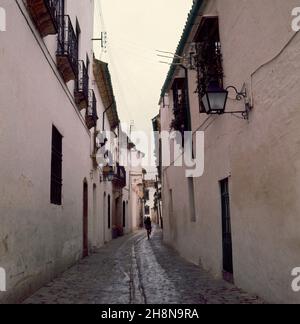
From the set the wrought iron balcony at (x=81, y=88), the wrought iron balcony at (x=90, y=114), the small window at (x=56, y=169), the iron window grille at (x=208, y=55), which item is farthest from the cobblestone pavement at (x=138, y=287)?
the wrought iron balcony at (x=90, y=114)

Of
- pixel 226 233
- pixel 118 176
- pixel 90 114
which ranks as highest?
pixel 90 114

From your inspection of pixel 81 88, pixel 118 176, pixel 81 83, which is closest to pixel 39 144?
pixel 81 88

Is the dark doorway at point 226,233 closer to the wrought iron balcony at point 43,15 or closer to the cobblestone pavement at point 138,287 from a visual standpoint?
the cobblestone pavement at point 138,287

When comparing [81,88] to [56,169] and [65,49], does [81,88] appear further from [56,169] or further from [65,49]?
[56,169]

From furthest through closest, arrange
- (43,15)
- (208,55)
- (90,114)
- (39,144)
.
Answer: (90,114) < (208,55) < (39,144) < (43,15)

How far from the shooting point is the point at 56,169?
942 cm

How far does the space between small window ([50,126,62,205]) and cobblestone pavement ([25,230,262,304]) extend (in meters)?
1.65

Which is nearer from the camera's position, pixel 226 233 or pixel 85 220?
pixel 226 233

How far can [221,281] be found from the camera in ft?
27.8

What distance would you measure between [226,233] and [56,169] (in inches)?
147

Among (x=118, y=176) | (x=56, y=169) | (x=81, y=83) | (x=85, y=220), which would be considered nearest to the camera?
(x=56, y=169)

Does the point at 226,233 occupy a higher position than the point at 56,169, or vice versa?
the point at 56,169

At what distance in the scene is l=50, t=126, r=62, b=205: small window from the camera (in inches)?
357

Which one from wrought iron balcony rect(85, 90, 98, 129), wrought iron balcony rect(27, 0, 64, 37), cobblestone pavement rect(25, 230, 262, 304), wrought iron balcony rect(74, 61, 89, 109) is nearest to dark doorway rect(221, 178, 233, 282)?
cobblestone pavement rect(25, 230, 262, 304)
